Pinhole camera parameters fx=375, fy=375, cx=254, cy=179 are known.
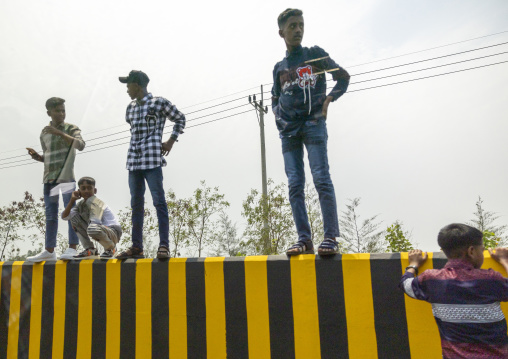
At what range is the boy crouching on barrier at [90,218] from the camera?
3633mm

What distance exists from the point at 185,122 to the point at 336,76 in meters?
1.56

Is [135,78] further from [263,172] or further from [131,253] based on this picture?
[263,172]

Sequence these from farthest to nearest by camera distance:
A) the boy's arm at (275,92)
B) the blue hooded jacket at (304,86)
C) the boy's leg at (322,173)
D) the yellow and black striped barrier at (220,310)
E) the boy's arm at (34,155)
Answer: the boy's arm at (34,155) < the boy's arm at (275,92) < the blue hooded jacket at (304,86) < the boy's leg at (322,173) < the yellow and black striped barrier at (220,310)

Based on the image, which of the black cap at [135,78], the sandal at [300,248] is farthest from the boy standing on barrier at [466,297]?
the black cap at [135,78]

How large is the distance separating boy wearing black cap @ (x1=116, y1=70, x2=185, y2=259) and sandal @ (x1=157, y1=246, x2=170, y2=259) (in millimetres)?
94

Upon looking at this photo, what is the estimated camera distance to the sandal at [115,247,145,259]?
3.28 meters

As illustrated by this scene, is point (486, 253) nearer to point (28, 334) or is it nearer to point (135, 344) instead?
point (135, 344)

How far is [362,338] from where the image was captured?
2.25 m

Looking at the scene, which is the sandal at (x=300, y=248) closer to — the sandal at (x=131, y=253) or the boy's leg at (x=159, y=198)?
the boy's leg at (x=159, y=198)

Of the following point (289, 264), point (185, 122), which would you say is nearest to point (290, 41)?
point (185, 122)

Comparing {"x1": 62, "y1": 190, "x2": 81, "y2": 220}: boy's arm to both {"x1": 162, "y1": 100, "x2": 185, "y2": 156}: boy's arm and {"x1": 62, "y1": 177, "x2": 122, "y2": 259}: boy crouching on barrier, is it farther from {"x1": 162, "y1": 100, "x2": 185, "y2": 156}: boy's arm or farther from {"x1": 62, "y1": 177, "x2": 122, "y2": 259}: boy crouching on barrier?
{"x1": 162, "y1": 100, "x2": 185, "y2": 156}: boy's arm

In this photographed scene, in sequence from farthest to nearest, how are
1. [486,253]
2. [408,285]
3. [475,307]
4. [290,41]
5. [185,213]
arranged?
[185,213], [290,41], [486,253], [408,285], [475,307]

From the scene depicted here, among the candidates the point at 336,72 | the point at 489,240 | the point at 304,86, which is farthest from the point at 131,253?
the point at 489,240

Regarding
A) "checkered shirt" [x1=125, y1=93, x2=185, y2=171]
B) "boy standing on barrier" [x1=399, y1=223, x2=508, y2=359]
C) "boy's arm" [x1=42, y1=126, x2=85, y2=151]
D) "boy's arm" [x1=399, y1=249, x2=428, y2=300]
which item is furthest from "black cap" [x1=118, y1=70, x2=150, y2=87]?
"boy standing on barrier" [x1=399, y1=223, x2=508, y2=359]
